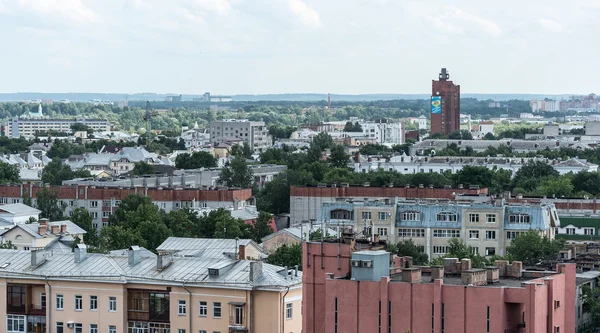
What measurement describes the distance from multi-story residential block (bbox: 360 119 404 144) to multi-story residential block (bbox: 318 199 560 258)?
411 feet

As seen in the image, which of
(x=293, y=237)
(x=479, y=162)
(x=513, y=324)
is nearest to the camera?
(x=513, y=324)

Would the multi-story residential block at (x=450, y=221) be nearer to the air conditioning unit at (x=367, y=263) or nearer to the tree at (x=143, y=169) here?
the air conditioning unit at (x=367, y=263)

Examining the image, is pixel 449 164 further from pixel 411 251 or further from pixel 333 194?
pixel 411 251

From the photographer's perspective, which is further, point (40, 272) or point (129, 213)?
point (129, 213)

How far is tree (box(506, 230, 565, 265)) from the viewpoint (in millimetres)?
47031

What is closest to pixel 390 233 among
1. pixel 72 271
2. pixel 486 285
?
pixel 72 271

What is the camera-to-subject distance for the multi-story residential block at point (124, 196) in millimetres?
74812

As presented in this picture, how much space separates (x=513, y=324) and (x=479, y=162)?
258 feet

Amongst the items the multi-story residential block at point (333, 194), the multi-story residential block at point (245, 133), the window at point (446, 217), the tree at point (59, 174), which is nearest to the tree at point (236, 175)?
the tree at point (59, 174)

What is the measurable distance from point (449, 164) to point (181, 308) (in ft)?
227

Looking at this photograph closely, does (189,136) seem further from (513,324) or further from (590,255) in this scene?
(513,324)

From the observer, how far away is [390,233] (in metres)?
56.9

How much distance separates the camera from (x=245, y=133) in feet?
550

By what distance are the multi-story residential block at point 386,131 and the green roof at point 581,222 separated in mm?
123411
